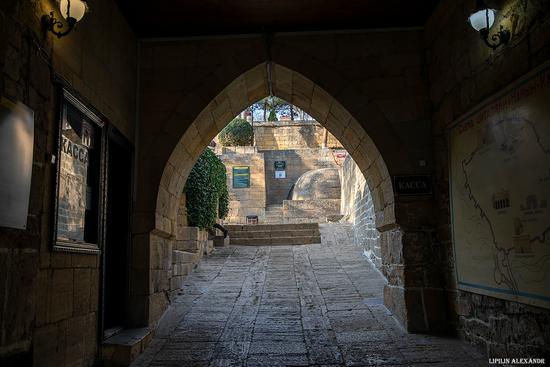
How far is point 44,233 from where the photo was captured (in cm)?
276

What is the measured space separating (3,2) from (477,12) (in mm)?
2865

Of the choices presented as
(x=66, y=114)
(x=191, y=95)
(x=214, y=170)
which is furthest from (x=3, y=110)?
(x=214, y=170)

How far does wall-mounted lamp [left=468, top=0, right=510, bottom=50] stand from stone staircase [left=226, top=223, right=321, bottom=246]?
748cm

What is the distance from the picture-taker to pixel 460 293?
388cm

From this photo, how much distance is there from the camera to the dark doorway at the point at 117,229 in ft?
13.9

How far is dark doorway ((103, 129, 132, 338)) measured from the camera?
13.9 feet

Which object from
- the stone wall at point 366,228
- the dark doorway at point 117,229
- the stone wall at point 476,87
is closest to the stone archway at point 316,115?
the dark doorway at point 117,229

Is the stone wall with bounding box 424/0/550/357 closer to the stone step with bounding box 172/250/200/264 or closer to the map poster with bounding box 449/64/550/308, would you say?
the map poster with bounding box 449/64/550/308

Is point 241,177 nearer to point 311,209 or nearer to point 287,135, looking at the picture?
point 311,209

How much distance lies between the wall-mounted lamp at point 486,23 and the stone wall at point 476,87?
2.1 inches

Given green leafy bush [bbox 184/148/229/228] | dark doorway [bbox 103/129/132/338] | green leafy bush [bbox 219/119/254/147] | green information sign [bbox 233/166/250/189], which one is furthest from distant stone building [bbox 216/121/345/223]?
dark doorway [bbox 103/129/132/338]

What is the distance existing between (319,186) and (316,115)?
41.1 ft

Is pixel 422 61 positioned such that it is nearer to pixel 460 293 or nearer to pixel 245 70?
pixel 245 70

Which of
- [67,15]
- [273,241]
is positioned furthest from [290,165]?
[67,15]
